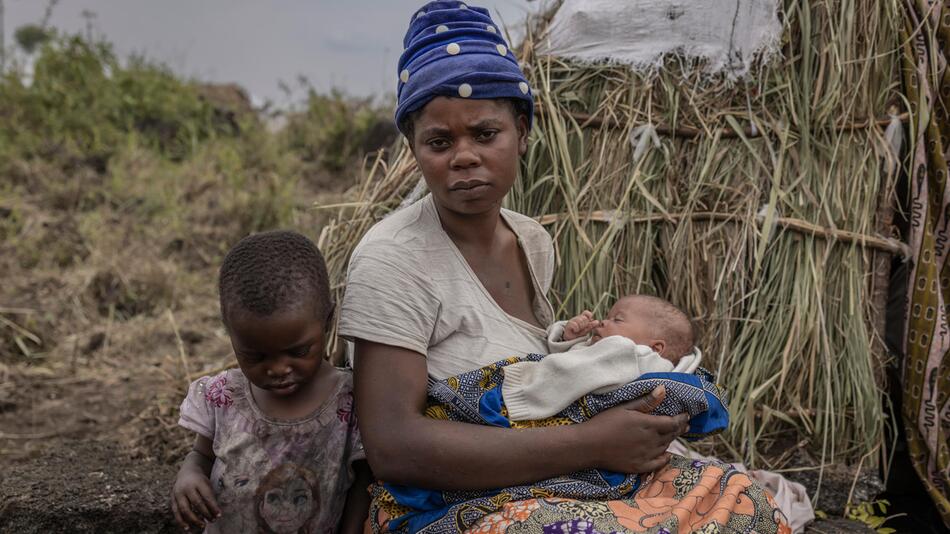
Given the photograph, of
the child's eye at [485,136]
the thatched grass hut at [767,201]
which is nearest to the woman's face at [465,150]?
the child's eye at [485,136]

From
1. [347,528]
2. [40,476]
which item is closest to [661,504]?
[347,528]

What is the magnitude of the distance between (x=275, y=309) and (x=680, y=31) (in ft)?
5.81

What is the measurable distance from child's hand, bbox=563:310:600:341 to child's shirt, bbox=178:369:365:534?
58 centimetres

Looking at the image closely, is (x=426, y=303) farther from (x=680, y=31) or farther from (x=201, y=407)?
(x=680, y=31)

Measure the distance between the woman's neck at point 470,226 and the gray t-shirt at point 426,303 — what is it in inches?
1.2

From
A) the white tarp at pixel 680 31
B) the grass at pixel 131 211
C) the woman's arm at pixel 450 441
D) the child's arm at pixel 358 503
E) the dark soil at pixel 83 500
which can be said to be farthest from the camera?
the grass at pixel 131 211

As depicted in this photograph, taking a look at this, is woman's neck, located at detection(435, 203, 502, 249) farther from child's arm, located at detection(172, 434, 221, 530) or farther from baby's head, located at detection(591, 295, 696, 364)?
child's arm, located at detection(172, 434, 221, 530)

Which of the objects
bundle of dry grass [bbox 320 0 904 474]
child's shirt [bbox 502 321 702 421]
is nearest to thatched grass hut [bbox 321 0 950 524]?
bundle of dry grass [bbox 320 0 904 474]

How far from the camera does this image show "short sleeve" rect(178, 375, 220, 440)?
2.04 meters

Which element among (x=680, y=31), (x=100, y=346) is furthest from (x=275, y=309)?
(x=100, y=346)

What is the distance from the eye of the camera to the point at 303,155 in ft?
23.8

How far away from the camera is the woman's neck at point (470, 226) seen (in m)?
2.15

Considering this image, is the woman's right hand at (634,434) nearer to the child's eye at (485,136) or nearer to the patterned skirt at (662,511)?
the patterned skirt at (662,511)

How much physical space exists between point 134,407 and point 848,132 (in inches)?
120
